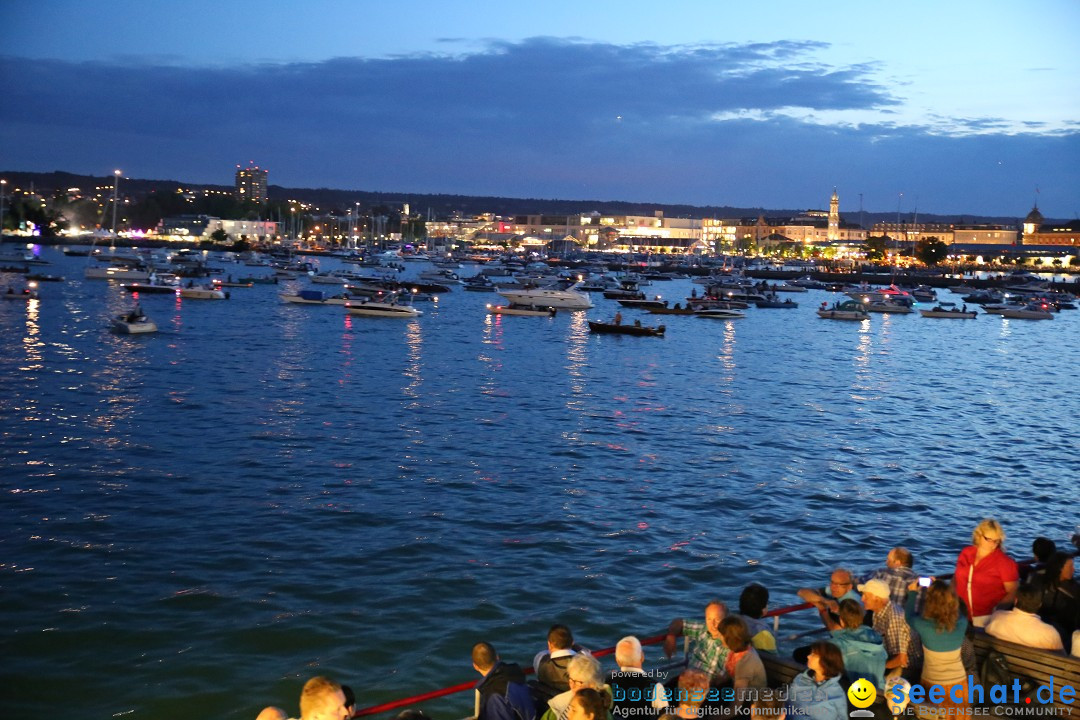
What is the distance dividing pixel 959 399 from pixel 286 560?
979 inches

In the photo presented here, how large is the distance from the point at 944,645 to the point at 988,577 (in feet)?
4.33

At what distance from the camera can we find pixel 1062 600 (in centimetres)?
712

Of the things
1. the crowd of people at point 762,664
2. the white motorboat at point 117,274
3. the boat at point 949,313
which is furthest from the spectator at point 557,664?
the white motorboat at point 117,274

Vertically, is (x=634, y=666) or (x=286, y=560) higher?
(x=634, y=666)

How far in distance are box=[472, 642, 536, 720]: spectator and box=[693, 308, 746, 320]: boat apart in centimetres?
5957

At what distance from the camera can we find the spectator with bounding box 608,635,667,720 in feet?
20.0

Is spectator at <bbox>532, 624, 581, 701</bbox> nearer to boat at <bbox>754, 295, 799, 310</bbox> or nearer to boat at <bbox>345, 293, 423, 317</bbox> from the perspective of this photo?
boat at <bbox>345, 293, 423, 317</bbox>

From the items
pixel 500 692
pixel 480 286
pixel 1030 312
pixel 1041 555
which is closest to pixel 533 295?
pixel 480 286

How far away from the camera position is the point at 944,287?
118m

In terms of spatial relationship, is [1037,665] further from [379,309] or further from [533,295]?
[533,295]

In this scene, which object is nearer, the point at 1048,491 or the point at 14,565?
the point at 14,565

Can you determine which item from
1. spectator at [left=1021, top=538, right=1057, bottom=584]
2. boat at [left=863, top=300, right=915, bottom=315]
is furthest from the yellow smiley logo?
boat at [left=863, top=300, right=915, bottom=315]

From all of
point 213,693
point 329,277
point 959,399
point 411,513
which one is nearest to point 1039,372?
point 959,399

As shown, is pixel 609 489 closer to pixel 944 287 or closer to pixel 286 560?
pixel 286 560
